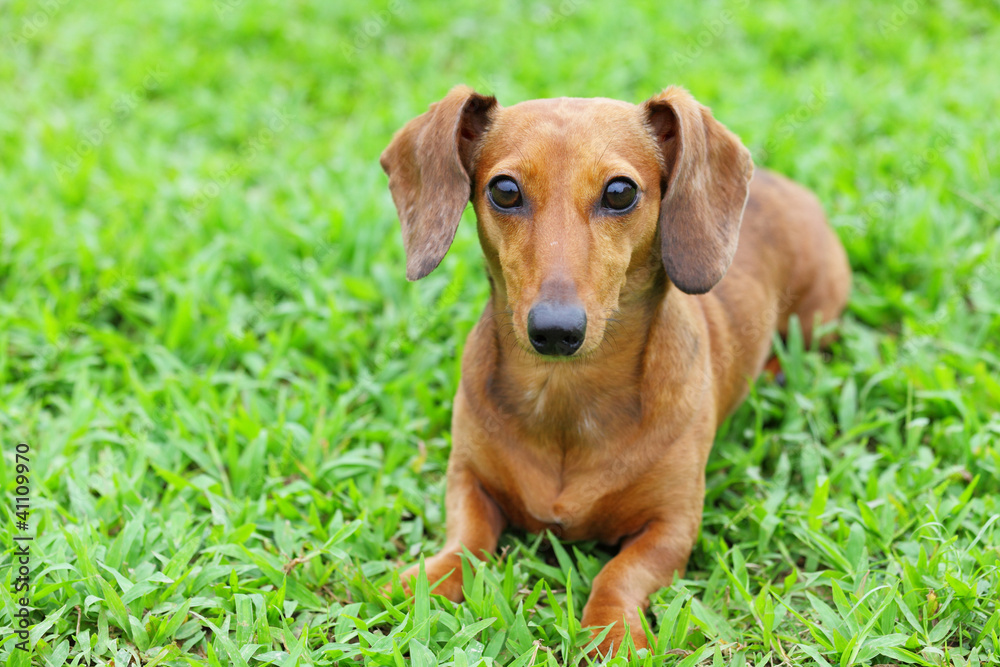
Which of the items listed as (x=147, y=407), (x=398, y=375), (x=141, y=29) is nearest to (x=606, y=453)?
(x=398, y=375)

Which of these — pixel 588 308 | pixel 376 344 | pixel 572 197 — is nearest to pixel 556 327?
pixel 588 308

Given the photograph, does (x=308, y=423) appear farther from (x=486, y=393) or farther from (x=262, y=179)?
(x=262, y=179)

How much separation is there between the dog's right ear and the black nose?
1.83 feet

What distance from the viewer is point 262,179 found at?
6055 millimetres

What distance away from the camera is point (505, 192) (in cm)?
299

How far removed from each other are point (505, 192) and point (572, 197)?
23cm

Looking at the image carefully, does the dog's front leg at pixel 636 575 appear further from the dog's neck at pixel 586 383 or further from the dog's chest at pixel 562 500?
the dog's neck at pixel 586 383

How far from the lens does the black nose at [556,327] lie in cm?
266

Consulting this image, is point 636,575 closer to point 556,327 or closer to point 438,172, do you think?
point 556,327

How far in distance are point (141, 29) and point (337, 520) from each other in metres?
5.65

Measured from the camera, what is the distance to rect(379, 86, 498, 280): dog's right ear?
10.2 feet

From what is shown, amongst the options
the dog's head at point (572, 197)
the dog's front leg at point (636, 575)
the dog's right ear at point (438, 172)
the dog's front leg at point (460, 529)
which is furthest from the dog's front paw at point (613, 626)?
the dog's right ear at point (438, 172)

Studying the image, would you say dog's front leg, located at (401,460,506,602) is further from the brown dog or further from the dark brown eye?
the dark brown eye

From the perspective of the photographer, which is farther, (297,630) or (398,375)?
(398,375)
